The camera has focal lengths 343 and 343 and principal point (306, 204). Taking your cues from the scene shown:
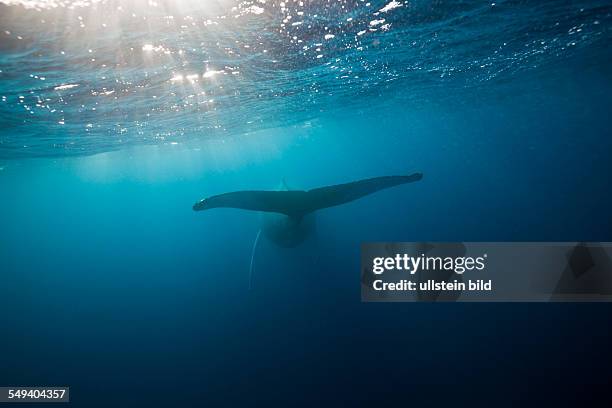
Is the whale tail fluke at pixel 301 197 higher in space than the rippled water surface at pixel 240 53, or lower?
lower

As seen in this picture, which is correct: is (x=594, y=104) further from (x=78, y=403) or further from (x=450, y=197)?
(x=78, y=403)

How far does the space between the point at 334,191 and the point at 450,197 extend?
54.8 meters

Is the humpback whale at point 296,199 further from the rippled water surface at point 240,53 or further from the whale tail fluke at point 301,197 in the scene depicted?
the rippled water surface at point 240,53

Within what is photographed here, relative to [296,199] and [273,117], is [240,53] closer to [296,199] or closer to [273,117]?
[296,199]

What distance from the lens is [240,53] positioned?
1003 centimetres

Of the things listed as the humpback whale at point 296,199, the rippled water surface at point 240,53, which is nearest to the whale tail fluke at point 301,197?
the humpback whale at point 296,199

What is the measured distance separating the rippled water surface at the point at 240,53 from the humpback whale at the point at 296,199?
3.85 meters

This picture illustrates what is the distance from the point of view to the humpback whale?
21.4 ft

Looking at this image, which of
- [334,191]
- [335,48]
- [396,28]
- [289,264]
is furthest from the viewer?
[289,264]

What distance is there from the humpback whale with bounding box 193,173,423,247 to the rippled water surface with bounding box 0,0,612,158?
12.6 feet

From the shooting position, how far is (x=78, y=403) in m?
13.8

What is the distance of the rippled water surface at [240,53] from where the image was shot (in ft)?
23.6

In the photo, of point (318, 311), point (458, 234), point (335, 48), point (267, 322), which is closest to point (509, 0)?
point (335, 48)

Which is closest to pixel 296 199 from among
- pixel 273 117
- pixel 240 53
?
pixel 240 53
